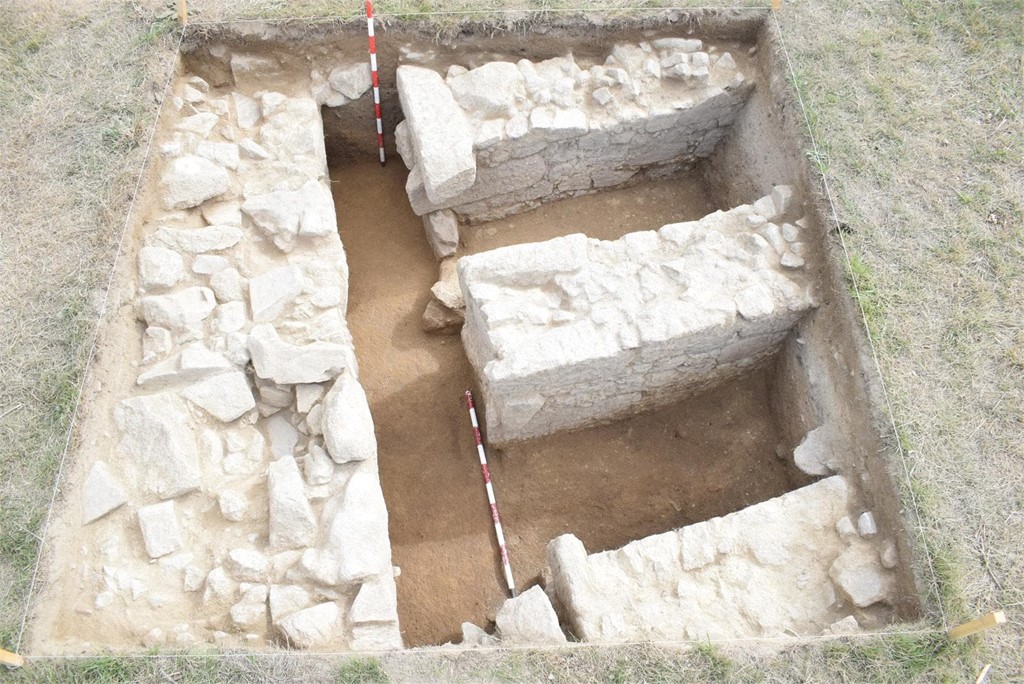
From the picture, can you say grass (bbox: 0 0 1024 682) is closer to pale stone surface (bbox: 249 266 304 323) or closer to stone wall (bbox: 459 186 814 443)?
stone wall (bbox: 459 186 814 443)

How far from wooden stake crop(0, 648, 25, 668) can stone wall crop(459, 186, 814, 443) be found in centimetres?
260

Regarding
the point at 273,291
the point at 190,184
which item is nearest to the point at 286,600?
the point at 273,291

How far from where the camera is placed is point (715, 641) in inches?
142

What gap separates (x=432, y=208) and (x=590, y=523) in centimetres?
249

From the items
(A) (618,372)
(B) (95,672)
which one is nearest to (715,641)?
(A) (618,372)

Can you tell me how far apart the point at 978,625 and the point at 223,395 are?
3.93m

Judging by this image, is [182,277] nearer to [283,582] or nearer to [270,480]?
[270,480]

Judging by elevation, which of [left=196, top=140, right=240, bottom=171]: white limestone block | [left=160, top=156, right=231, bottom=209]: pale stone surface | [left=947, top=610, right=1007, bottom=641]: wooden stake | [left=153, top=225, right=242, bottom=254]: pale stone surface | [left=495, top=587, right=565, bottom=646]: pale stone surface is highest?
[left=196, top=140, right=240, bottom=171]: white limestone block

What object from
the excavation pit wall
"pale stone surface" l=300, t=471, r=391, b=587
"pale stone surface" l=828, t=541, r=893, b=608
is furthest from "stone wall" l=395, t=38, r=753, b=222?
"pale stone surface" l=828, t=541, r=893, b=608

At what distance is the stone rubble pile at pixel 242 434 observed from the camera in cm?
372

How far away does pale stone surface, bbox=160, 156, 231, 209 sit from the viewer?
474 centimetres

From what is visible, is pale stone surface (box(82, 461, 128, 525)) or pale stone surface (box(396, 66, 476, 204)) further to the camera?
pale stone surface (box(396, 66, 476, 204))

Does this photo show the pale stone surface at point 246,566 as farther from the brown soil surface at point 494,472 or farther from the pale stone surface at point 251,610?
the brown soil surface at point 494,472

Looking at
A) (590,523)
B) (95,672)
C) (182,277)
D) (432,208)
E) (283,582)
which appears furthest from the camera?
(432,208)
